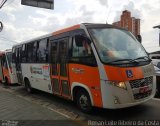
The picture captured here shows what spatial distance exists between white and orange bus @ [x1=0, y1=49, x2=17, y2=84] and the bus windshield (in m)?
11.6

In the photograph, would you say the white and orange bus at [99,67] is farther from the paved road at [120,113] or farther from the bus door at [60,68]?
the paved road at [120,113]

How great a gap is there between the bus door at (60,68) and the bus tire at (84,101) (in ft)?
2.28

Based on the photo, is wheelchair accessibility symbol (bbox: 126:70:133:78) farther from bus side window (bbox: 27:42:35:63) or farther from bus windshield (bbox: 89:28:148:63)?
bus side window (bbox: 27:42:35:63)

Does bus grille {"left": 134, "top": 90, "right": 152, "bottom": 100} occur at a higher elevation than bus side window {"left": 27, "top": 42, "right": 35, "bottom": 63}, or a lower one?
lower

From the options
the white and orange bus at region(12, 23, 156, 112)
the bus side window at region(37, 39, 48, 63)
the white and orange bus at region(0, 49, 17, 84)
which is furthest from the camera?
the white and orange bus at region(0, 49, 17, 84)

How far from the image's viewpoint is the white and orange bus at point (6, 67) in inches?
780

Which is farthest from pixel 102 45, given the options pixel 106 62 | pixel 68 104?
pixel 68 104

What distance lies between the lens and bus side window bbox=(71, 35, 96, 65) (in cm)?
832

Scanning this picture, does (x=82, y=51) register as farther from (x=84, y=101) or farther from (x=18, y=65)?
(x=18, y=65)

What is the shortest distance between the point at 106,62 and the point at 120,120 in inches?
66.5

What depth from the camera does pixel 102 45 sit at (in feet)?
27.1

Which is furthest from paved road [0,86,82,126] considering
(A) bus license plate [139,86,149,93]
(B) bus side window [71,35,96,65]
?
(A) bus license plate [139,86,149,93]

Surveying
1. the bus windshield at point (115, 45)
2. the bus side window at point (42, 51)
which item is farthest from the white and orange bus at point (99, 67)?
the bus side window at point (42, 51)

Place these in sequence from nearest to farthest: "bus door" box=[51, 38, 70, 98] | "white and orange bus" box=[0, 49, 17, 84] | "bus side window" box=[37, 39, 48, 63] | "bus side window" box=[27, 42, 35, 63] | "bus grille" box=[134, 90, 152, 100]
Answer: "bus grille" box=[134, 90, 152, 100] → "bus door" box=[51, 38, 70, 98] → "bus side window" box=[37, 39, 48, 63] → "bus side window" box=[27, 42, 35, 63] → "white and orange bus" box=[0, 49, 17, 84]
